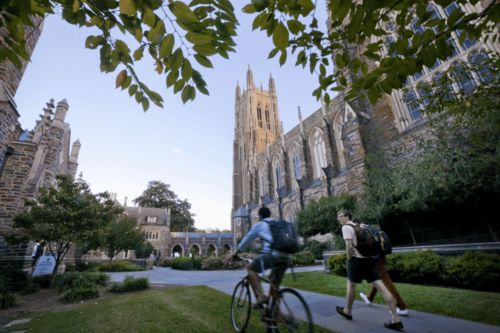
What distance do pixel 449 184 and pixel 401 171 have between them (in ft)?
7.61

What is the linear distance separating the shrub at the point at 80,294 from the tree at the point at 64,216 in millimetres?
3023

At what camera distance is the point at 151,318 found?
15.9ft

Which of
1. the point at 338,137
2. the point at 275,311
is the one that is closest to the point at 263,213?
the point at 275,311

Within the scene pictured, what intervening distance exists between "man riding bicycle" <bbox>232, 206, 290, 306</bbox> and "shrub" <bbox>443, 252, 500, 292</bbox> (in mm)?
5673

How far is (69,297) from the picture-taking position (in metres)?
8.11

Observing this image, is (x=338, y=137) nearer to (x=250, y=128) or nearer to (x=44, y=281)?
(x=44, y=281)

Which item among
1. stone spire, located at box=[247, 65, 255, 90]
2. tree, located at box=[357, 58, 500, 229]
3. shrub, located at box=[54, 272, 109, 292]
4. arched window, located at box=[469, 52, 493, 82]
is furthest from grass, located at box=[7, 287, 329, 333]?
stone spire, located at box=[247, 65, 255, 90]

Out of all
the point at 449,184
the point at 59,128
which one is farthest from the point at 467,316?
the point at 59,128

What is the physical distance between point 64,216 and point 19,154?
3.99m

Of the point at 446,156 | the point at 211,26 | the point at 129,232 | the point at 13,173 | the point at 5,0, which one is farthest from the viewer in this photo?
the point at 129,232

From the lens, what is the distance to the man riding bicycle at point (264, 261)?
3514 millimetres

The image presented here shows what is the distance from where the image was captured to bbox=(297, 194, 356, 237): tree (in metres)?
15.2

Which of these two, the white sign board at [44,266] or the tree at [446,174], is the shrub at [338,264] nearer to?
the tree at [446,174]

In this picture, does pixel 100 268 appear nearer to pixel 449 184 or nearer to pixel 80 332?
pixel 80 332
